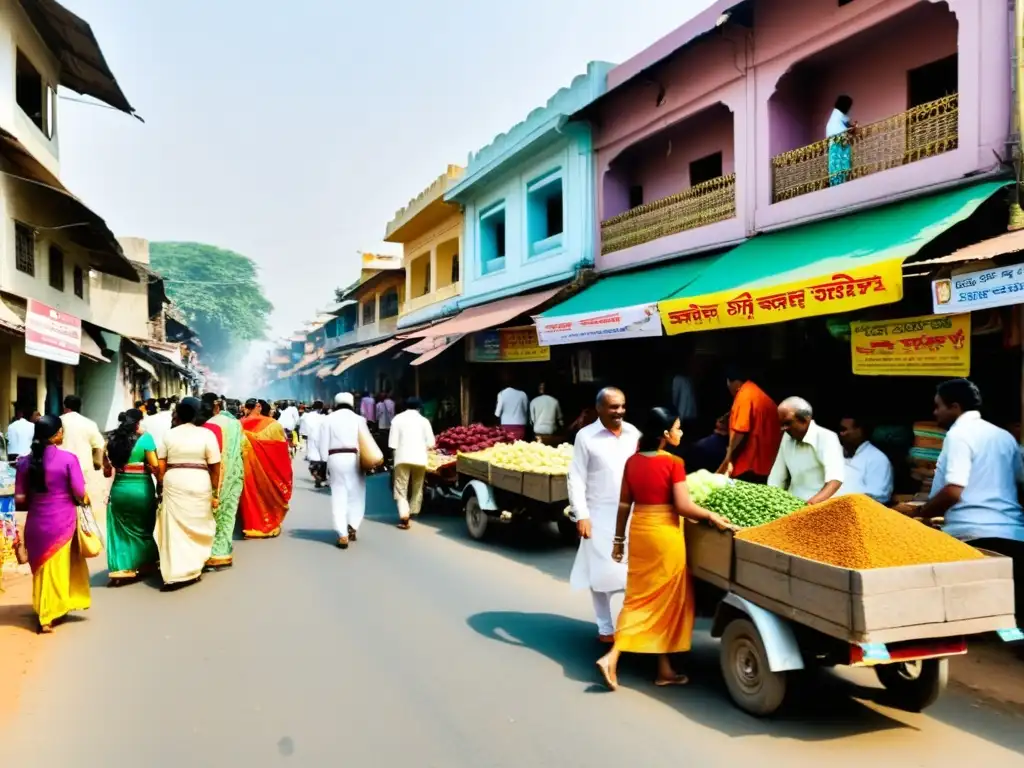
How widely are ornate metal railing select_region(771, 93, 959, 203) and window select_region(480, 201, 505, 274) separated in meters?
9.25

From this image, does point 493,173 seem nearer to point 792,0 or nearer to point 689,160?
point 689,160

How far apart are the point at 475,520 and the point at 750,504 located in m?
5.04

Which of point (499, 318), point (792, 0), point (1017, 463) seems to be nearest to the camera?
point (1017, 463)

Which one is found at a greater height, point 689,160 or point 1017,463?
point 689,160

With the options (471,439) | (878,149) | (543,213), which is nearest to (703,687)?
(878,149)

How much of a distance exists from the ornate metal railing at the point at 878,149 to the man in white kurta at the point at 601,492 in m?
5.39

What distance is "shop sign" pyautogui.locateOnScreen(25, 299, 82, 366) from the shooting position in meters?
11.6

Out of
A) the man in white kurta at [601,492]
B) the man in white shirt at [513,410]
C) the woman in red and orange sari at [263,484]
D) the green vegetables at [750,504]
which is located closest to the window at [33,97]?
the woman in red and orange sari at [263,484]

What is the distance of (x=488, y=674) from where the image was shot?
4422 mm

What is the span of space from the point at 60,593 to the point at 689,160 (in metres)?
10.9

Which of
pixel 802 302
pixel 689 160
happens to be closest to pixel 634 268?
pixel 689 160

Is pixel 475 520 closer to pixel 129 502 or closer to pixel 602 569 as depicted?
pixel 129 502

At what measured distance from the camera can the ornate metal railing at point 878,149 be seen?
303 inches

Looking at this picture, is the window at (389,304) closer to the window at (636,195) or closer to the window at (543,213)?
the window at (543,213)
